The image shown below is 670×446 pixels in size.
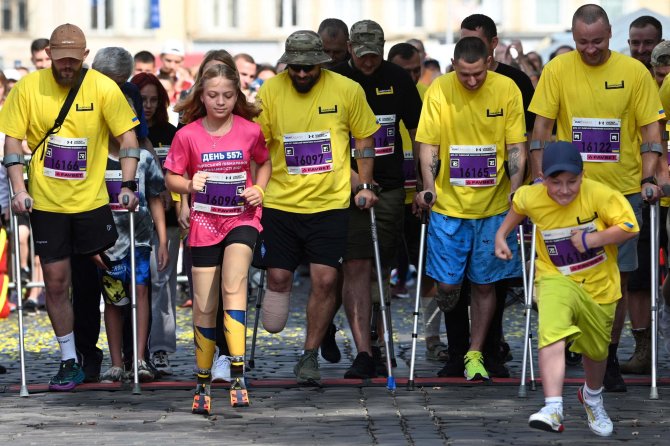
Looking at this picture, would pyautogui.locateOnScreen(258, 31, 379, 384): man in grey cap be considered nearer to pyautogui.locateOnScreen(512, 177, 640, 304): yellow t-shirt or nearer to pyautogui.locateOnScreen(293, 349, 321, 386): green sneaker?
pyautogui.locateOnScreen(293, 349, 321, 386): green sneaker

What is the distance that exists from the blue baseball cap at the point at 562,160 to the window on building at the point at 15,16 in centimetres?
5300

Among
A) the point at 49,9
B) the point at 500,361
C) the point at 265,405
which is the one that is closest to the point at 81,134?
the point at 265,405

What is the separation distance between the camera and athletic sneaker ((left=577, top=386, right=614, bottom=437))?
9117 mm

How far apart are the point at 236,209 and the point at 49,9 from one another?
2030 inches

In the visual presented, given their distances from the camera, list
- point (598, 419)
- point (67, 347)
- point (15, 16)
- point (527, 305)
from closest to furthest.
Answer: point (598, 419) < point (527, 305) < point (67, 347) < point (15, 16)

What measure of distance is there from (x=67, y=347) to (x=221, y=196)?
1.60m

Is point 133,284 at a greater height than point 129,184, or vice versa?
point 129,184

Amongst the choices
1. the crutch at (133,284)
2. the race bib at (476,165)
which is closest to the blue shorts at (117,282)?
the crutch at (133,284)

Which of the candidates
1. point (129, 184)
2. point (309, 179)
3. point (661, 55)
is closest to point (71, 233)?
point (129, 184)

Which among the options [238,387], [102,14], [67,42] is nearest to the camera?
[238,387]

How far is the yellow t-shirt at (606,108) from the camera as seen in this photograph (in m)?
11.0

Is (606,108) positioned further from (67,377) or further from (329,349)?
(67,377)

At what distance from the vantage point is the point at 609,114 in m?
11.0

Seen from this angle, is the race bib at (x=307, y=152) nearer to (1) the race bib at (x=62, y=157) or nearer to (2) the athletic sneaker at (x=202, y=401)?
(1) the race bib at (x=62, y=157)
